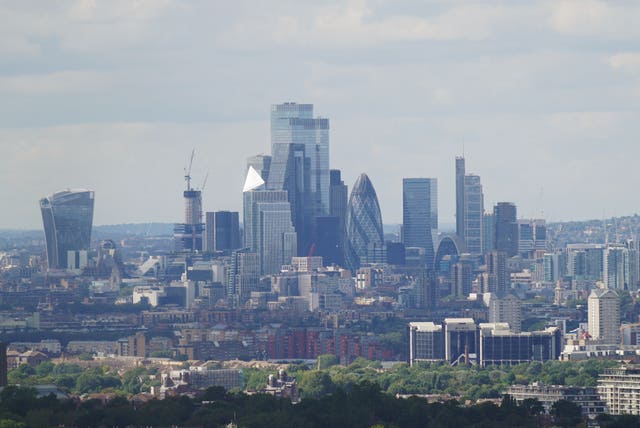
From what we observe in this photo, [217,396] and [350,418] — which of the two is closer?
[350,418]

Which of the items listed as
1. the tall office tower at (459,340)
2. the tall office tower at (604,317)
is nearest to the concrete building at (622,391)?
the tall office tower at (459,340)

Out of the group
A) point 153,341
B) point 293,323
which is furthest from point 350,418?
point 293,323

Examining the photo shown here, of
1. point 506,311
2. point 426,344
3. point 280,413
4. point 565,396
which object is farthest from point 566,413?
point 506,311

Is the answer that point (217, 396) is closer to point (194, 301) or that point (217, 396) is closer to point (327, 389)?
point (327, 389)

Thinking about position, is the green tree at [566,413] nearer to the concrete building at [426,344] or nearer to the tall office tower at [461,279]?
the concrete building at [426,344]

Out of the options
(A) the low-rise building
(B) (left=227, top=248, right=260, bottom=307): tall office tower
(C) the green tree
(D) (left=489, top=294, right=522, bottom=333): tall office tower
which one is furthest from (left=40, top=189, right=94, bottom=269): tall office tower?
(C) the green tree

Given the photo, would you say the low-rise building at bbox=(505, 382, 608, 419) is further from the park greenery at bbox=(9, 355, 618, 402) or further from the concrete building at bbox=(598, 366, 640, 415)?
the park greenery at bbox=(9, 355, 618, 402)
